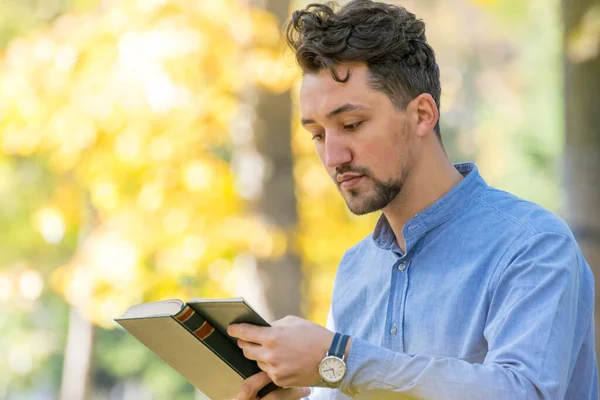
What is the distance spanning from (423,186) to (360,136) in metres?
0.24

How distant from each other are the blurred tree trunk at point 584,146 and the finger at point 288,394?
2.69 m

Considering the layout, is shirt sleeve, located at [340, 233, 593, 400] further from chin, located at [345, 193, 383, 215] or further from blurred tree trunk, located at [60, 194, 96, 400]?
blurred tree trunk, located at [60, 194, 96, 400]

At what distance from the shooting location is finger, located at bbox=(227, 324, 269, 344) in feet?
6.63

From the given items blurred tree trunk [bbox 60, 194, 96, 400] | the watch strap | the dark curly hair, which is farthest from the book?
blurred tree trunk [bbox 60, 194, 96, 400]

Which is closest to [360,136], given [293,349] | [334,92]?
[334,92]

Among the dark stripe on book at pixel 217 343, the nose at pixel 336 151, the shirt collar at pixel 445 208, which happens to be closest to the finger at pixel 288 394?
the dark stripe on book at pixel 217 343

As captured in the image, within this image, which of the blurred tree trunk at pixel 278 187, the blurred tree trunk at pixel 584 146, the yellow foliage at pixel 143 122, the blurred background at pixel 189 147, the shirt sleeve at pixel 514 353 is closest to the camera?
the shirt sleeve at pixel 514 353

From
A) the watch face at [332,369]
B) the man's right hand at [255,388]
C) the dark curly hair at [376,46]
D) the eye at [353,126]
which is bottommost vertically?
the man's right hand at [255,388]

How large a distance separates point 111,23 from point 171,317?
5.10 meters

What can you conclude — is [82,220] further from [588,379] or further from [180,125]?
[588,379]

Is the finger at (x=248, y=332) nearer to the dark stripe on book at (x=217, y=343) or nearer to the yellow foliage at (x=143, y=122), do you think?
the dark stripe on book at (x=217, y=343)

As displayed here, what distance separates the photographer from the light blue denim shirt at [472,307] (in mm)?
1913

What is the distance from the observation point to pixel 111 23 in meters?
6.76

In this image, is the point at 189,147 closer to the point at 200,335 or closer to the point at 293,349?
the point at 200,335
